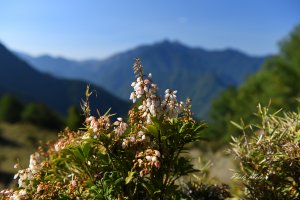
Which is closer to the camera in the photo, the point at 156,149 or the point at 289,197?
the point at 156,149

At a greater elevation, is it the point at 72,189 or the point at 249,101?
the point at 249,101

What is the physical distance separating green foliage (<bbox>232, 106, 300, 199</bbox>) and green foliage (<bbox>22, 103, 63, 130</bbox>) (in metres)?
95.8

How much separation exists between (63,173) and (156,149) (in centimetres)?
103

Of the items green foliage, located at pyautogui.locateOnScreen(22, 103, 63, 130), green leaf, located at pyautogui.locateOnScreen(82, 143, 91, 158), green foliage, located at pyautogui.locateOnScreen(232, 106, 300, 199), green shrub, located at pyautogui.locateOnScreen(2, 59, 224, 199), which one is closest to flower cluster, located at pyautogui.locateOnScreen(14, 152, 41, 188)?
green shrub, located at pyautogui.locateOnScreen(2, 59, 224, 199)

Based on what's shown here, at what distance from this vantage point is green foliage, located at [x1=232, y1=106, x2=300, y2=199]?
125 inches

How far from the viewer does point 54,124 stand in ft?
330

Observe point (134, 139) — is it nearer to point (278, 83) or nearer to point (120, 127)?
point (120, 127)

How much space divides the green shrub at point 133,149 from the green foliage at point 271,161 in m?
0.74

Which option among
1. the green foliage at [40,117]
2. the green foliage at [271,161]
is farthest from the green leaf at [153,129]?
the green foliage at [40,117]

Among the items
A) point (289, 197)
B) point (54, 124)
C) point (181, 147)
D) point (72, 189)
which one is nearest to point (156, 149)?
point (181, 147)

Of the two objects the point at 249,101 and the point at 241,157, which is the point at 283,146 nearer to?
the point at 241,157

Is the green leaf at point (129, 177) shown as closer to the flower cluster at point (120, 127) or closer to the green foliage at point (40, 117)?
the flower cluster at point (120, 127)

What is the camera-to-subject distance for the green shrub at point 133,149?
2697mm

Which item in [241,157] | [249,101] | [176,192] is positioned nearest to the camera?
[176,192]
